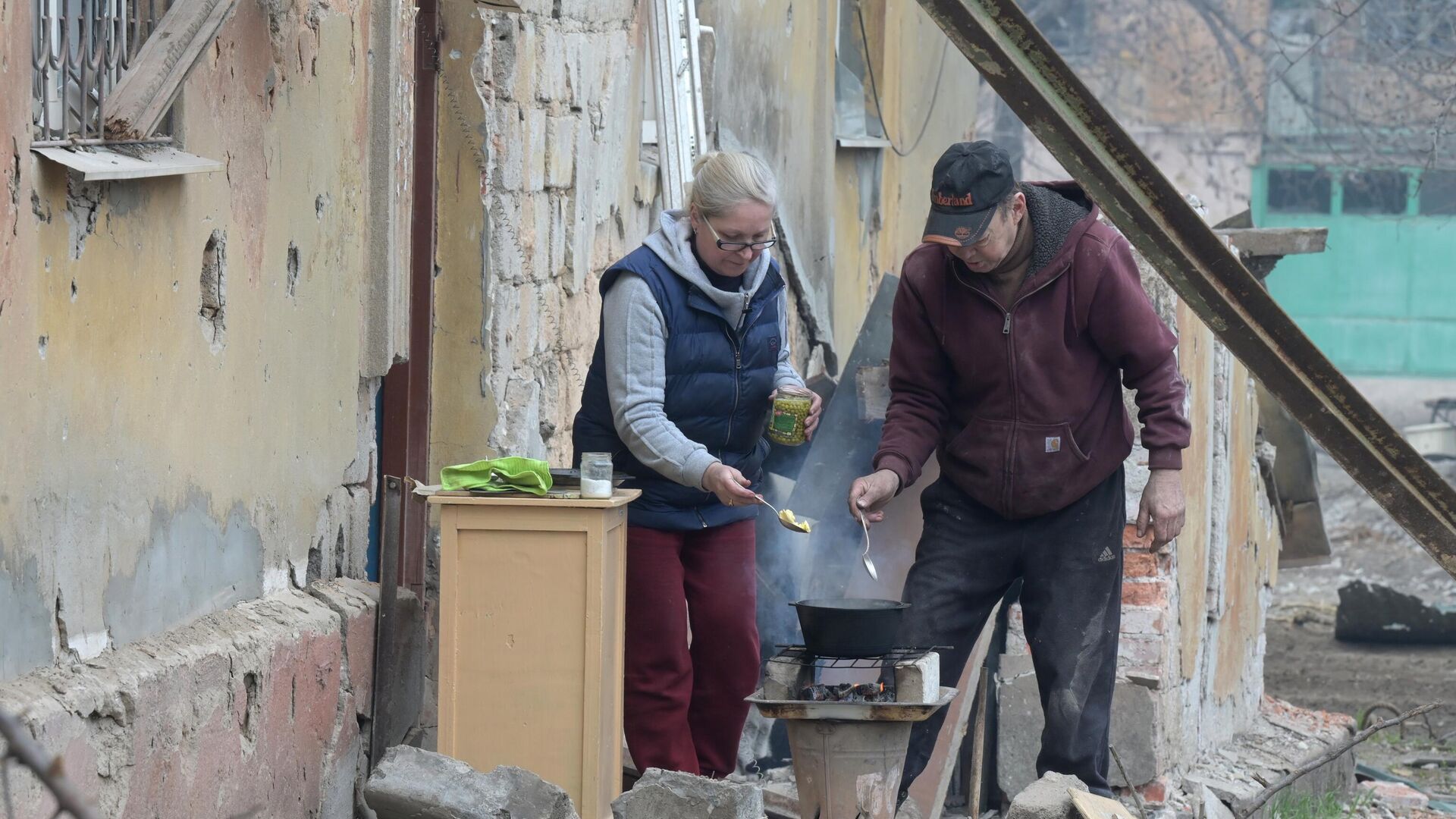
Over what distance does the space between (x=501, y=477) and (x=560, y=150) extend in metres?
2.26

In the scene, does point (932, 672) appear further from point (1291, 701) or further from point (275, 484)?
point (1291, 701)

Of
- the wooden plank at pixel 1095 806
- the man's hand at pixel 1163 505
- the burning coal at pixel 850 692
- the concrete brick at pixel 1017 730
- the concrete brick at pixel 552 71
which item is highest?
the concrete brick at pixel 552 71

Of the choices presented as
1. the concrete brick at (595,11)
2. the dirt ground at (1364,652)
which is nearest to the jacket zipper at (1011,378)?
the concrete brick at (595,11)

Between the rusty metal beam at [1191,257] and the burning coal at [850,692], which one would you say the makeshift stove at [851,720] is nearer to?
the burning coal at [850,692]

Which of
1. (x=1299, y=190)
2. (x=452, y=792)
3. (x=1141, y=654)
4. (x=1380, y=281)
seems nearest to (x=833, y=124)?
(x=1141, y=654)

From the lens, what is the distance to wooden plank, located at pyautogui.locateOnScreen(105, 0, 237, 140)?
331cm

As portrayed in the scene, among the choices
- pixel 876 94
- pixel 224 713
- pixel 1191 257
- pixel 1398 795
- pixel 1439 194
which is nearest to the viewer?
pixel 224 713

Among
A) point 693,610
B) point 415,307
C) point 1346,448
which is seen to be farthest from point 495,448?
point 1346,448

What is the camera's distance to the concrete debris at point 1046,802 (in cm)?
404

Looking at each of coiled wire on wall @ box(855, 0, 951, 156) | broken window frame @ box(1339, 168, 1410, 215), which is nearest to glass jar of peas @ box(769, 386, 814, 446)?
coiled wire on wall @ box(855, 0, 951, 156)

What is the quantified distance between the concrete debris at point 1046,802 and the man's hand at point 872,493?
790mm

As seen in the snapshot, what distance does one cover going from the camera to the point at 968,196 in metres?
4.20

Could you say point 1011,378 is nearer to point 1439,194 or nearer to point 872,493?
point 872,493

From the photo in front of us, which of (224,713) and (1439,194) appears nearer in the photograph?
(224,713)
